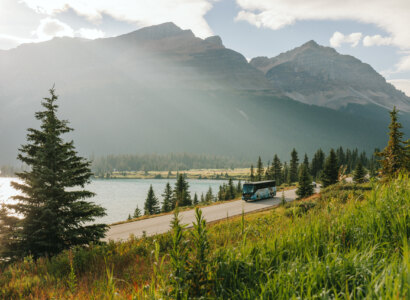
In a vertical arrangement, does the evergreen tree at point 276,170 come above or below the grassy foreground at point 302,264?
below


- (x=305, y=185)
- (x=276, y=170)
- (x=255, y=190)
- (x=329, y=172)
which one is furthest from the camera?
(x=276, y=170)

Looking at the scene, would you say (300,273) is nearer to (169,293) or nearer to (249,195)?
(169,293)

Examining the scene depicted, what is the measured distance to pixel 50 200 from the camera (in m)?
13.6

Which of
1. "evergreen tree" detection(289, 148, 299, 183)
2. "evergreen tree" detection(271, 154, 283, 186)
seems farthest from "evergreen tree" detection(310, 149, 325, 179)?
"evergreen tree" detection(271, 154, 283, 186)

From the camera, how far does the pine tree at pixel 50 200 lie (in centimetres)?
1321

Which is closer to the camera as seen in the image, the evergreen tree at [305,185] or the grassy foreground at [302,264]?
the grassy foreground at [302,264]

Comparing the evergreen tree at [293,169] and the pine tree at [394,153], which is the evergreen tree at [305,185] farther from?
the evergreen tree at [293,169]

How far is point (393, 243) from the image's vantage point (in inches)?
124

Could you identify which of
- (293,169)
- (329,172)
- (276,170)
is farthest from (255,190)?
(293,169)

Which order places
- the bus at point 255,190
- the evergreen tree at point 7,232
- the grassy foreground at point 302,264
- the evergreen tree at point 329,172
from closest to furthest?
the grassy foreground at point 302,264
the evergreen tree at point 7,232
the bus at point 255,190
the evergreen tree at point 329,172

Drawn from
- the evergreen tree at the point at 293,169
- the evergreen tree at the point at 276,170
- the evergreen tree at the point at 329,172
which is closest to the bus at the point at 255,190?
the evergreen tree at the point at 329,172

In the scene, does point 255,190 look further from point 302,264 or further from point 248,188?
point 302,264

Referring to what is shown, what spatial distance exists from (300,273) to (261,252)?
2.05ft

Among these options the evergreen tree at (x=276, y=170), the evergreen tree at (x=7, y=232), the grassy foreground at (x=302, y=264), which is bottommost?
the evergreen tree at (x=276, y=170)
